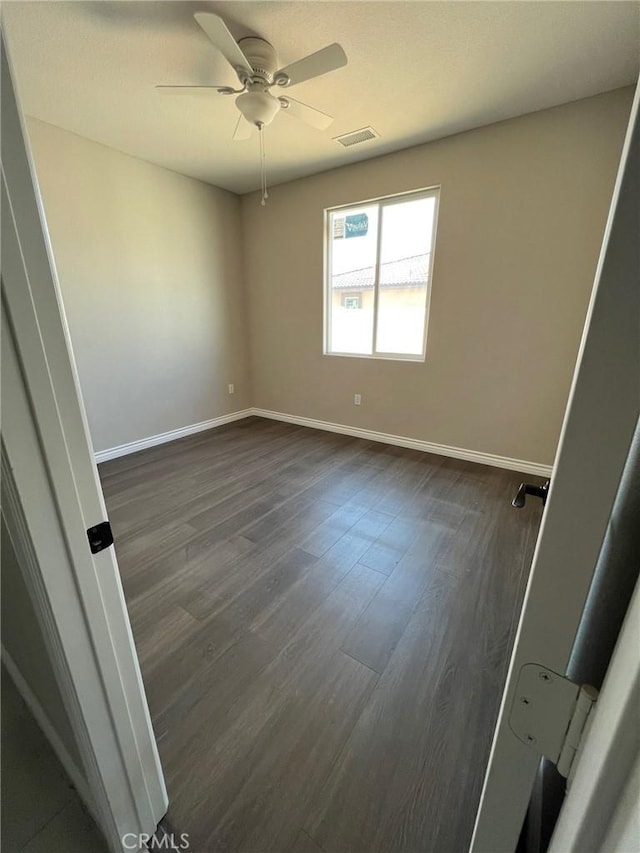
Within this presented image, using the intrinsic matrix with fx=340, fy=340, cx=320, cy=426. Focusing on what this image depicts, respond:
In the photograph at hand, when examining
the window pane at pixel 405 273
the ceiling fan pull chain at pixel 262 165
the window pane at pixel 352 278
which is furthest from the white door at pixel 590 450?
the window pane at pixel 352 278

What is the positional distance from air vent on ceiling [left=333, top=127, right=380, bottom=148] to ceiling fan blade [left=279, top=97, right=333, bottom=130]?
2.06ft

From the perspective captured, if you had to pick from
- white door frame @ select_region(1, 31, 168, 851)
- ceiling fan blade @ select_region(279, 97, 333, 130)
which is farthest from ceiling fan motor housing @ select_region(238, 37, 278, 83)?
white door frame @ select_region(1, 31, 168, 851)

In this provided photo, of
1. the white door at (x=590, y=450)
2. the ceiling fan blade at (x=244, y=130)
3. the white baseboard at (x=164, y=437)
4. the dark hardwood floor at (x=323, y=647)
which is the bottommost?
the dark hardwood floor at (x=323, y=647)

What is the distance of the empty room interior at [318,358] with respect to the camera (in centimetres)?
113

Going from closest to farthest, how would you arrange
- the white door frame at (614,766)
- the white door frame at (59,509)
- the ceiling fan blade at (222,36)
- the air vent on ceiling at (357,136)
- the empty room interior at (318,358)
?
1. the white door frame at (614,766)
2. the white door frame at (59,509)
3. the empty room interior at (318,358)
4. the ceiling fan blade at (222,36)
5. the air vent on ceiling at (357,136)

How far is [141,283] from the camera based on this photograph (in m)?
3.52

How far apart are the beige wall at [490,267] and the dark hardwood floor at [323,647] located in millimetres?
777

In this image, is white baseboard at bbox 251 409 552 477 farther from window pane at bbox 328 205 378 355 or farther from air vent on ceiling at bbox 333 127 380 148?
air vent on ceiling at bbox 333 127 380 148

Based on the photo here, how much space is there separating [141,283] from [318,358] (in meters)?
2.06

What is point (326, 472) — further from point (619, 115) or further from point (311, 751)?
point (619, 115)

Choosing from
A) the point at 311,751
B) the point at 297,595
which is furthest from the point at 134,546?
the point at 311,751

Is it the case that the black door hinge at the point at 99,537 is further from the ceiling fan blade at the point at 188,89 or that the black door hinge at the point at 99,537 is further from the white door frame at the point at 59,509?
the ceiling fan blade at the point at 188,89

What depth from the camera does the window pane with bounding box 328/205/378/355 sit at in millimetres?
3611

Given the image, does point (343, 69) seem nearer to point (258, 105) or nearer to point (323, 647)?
point (258, 105)
